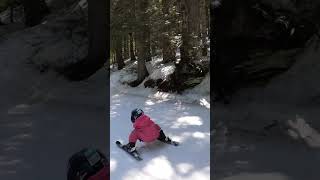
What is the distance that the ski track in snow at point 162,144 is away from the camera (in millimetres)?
2998

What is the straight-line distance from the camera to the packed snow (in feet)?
9.88

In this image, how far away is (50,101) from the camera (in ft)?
12.8

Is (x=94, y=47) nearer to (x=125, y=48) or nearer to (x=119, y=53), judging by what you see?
(x=119, y=53)

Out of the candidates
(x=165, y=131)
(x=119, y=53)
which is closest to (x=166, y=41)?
(x=119, y=53)

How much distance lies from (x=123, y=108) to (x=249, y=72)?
1579 mm

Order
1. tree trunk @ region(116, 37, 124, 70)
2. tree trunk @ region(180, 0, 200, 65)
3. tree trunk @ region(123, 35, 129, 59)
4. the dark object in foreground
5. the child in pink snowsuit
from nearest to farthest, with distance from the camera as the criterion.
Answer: the dark object in foreground → the child in pink snowsuit → tree trunk @ region(116, 37, 124, 70) → tree trunk @ region(123, 35, 129, 59) → tree trunk @ region(180, 0, 200, 65)

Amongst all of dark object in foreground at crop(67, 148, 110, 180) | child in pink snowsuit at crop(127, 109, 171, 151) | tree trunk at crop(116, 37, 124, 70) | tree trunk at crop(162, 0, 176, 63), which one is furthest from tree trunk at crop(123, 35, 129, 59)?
dark object in foreground at crop(67, 148, 110, 180)

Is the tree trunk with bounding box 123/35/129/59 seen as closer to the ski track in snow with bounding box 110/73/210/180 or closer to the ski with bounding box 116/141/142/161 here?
the ski track in snow with bounding box 110/73/210/180

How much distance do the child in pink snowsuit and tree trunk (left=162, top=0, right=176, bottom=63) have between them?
1.31m

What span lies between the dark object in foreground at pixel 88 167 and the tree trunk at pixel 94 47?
4.17ft

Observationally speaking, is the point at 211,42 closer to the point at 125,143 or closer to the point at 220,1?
the point at 220,1

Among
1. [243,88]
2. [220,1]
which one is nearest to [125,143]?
[243,88]

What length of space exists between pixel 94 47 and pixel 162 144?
48.4 inches

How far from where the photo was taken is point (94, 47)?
3.99 meters
